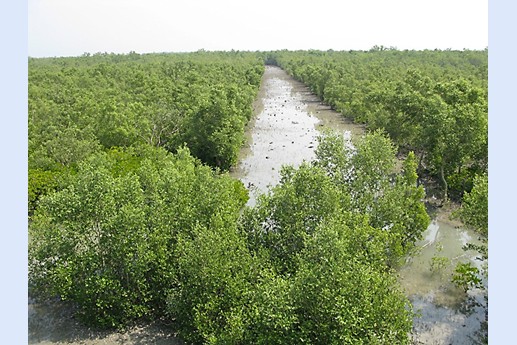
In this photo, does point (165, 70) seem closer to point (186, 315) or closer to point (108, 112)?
point (108, 112)

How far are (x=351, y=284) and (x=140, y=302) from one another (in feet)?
41.5

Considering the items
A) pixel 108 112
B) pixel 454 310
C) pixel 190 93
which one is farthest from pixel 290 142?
pixel 454 310

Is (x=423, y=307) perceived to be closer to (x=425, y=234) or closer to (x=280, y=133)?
(x=425, y=234)

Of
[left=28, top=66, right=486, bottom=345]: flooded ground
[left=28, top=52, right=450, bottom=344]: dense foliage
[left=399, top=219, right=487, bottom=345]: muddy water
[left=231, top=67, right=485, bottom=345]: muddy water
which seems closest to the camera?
[left=28, top=52, right=450, bottom=344]: dense foliage

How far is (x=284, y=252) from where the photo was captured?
73.8ft

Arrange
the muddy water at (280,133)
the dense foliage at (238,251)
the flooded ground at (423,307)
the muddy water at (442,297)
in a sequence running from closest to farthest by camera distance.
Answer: the dense foliage at (238,251), the flooded ground at (423,307), the muddy water at (442,297), the muddy water at (280,133)

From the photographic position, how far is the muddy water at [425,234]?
2505 cm

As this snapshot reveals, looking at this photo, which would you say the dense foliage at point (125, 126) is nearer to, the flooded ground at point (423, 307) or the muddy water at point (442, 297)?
the flooded ground at point (423, 307)

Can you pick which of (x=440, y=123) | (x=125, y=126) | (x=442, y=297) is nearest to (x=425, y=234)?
(x=442, y=297)

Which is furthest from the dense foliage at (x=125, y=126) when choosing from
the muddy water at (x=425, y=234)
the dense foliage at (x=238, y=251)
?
the dense foliage at (x=238, y=251)

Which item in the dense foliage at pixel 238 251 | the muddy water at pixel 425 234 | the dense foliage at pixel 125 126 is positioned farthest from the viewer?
the dense foliage at pixel 125 126

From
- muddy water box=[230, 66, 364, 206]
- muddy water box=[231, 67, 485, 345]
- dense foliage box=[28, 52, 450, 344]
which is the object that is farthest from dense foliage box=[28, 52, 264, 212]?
dense foliage box=[28, 52, 450, 344]

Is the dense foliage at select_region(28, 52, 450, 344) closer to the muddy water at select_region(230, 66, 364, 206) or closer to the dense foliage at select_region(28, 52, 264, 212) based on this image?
the dense foliage at select_region(28, 52, 264, 212)

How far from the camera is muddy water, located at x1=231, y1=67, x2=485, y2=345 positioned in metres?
25.0
